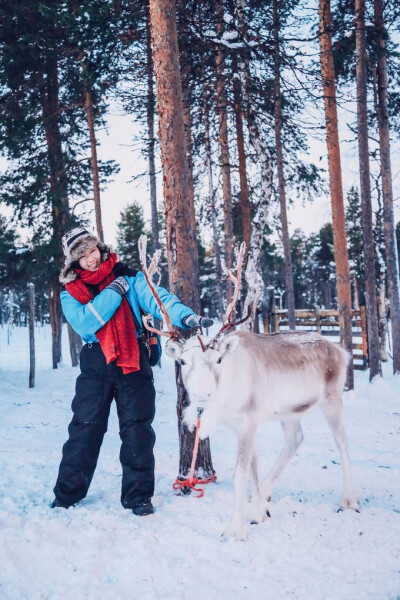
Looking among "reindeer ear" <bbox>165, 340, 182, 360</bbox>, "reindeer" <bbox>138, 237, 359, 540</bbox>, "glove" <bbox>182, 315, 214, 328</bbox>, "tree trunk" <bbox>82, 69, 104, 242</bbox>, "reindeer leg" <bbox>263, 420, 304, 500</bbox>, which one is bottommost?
"reindeer leg" <bbox>263, 420, 304, 500</bbox>

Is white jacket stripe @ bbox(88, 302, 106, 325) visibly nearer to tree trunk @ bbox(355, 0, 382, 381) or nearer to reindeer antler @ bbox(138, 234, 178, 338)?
reindeer antler @ bbox(138, 234, 178, 338)

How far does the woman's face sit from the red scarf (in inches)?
1.7

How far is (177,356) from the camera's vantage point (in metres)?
3.68

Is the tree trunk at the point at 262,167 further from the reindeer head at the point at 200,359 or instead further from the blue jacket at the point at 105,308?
the reindeer head at the point at 200,359

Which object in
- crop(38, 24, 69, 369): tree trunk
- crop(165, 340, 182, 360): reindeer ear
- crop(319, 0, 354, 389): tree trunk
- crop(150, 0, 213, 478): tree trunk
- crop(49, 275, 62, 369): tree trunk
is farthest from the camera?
crop(49, 275, 62, 369): tree trunk

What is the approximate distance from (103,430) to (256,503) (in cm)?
138

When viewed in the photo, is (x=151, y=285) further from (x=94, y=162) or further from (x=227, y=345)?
(x=94, y=162)

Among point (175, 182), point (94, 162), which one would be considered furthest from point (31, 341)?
point (175, 182)

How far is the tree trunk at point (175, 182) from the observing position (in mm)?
4590

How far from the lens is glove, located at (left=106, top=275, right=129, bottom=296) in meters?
3.81

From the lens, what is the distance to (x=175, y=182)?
475cm

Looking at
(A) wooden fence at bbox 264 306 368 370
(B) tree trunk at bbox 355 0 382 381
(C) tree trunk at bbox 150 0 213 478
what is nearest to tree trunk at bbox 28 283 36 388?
(C) tree trunk at bbox 150 0 213 478

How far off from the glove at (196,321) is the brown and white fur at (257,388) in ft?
0.39

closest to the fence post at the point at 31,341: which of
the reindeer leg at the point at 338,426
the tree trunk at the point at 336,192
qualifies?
the tree trunk at the point at 336,192
